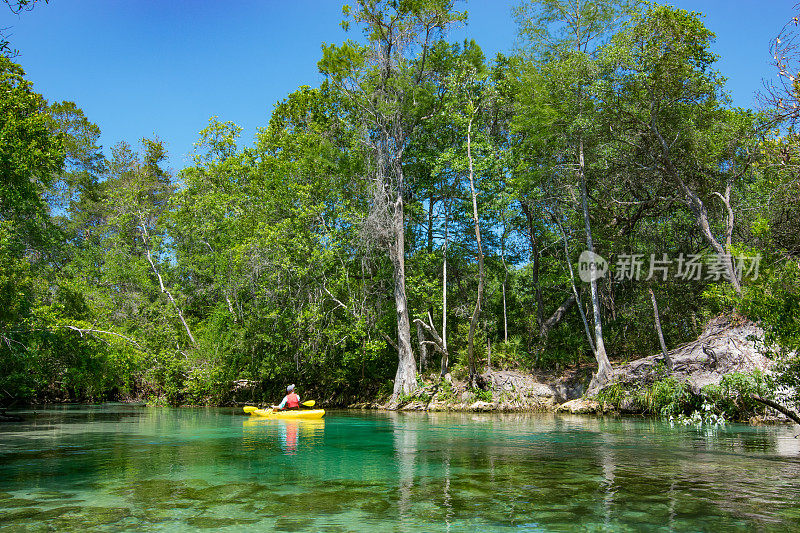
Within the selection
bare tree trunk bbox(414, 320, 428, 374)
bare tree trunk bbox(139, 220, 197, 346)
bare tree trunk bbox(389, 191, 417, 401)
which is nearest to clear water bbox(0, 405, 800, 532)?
bare tree trunk bbox(389, 191, 417, 401)

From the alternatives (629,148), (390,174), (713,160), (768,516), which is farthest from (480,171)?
(768,516)

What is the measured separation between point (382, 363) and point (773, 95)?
831 inches

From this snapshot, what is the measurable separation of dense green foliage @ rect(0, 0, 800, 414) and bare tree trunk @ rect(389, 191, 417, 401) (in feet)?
0.32

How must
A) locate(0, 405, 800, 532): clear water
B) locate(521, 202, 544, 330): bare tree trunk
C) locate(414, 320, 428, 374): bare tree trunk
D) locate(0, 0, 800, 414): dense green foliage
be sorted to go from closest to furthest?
locate(0, 405, 800, 532): clear water, locate(0, 0, 800, 414): dense green foliage, locate(414, 320, 428, 374): bare tree trunk, locate(521, 202, 544, 330): bare tree trunk

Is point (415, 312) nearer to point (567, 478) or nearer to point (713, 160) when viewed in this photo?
point (713, 160)

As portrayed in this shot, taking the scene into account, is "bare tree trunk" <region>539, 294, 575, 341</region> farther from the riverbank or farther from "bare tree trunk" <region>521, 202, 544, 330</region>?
the riverbank

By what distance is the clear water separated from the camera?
5008 mm

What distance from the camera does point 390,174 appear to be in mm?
24562

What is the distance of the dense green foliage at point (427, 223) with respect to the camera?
19.1m

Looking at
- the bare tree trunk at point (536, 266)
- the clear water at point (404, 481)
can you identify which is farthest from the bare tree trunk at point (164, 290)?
the bare tree trunk at point (536, 266)

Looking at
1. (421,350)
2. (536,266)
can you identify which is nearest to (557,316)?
(536,266)

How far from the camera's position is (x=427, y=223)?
26500 millimetres

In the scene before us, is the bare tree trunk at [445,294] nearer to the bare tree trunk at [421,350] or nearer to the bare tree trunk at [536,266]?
the bare tree trunk at [421,350]

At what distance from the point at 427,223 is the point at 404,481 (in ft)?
65.8
